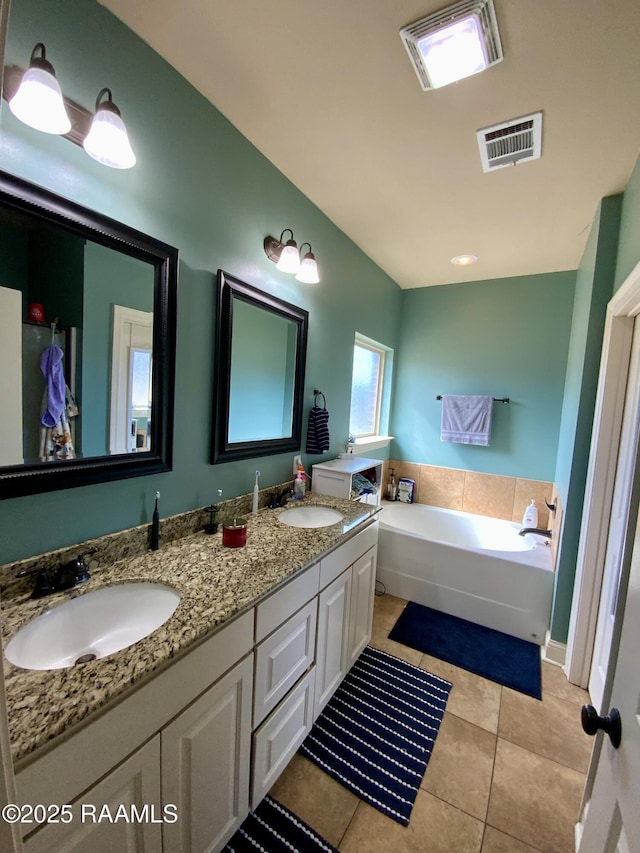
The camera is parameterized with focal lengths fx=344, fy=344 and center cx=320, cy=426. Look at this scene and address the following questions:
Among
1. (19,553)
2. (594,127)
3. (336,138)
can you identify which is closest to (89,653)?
(19,553)

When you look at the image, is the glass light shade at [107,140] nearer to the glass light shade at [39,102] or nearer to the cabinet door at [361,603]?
the glass light shade at [39,102]

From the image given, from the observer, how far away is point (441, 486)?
3.32 meters

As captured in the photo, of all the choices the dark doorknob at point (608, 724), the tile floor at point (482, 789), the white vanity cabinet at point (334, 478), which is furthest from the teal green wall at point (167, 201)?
the dark doorknob at point (608, 724)

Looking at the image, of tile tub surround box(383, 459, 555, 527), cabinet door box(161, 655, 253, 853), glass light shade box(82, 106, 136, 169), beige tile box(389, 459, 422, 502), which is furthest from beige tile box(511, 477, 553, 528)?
glass light shade box(82, 106, 136, 169)

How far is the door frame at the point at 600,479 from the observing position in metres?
1.65

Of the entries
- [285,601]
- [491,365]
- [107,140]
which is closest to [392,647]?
[285,601]

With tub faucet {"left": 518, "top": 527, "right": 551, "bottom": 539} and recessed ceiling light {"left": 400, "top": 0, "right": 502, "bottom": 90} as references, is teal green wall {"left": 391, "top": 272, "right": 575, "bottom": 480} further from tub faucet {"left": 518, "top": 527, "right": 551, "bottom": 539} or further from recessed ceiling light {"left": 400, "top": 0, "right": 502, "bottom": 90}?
recessed ceiling light {"left": 400, "top": 0, "right": 502, "bottom": 90}

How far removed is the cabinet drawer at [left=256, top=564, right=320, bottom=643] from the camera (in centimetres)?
108

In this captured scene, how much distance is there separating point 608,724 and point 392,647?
1601 millimetres

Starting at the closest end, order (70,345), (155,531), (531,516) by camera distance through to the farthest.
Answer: (70,345)
(155,531)
(531,516)

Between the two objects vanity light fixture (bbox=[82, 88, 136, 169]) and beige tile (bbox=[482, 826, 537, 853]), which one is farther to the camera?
beige tile (bbox=[482, 826, 537, 853])

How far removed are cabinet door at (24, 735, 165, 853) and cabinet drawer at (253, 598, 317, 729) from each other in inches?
13.3

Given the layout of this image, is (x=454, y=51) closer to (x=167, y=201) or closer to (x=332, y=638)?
(x=167, y=201)

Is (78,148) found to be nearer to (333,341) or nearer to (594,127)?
(333,341)
